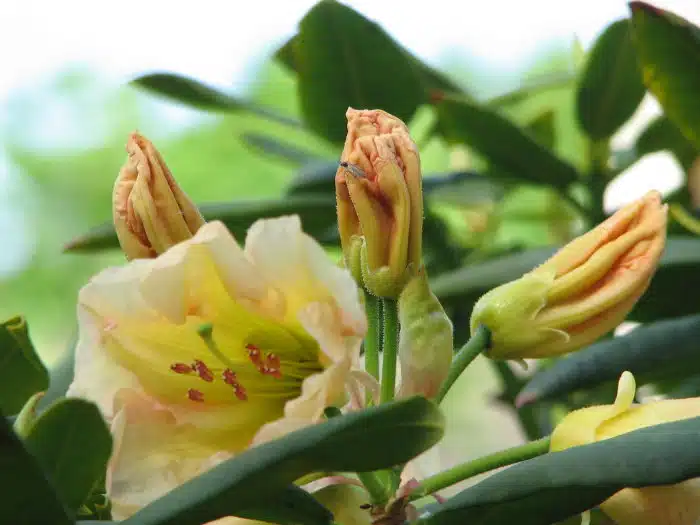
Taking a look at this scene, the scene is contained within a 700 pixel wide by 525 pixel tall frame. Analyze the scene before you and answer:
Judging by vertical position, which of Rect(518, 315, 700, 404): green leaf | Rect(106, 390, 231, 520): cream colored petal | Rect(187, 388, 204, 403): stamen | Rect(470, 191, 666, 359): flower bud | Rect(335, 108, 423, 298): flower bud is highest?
Rect(335, 108, 423, 298): flower bud

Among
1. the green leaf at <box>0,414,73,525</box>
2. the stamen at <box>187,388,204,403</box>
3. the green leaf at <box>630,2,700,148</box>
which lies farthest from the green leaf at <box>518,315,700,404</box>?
the green leaf at <box>0,414,73,525</box>

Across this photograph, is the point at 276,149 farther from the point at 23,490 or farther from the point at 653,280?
the point at 23,490

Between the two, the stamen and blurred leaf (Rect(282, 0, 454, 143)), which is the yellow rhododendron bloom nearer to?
the stamen

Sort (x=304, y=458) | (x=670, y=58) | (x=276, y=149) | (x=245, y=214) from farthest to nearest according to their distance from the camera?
(x=276, y=149) < (x=245, y=214) < (x=670, y=58) < (x=304, y=458)

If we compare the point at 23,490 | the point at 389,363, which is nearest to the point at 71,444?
the point at 23,490

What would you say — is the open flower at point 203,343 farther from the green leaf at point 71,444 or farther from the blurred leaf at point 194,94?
the blurred leaf at point 194,94

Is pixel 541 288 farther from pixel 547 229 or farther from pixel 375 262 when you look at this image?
pixel 547 229
